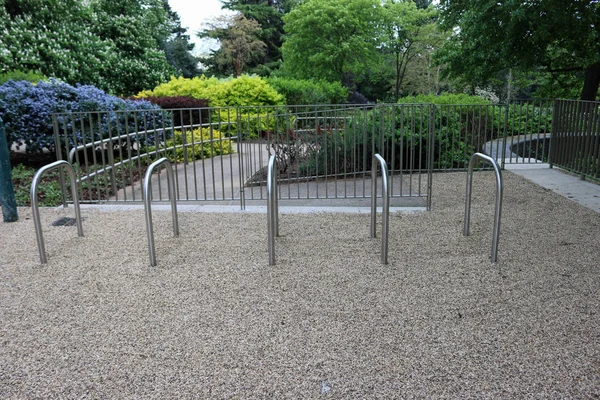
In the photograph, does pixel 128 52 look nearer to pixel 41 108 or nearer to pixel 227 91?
pixel 227 91

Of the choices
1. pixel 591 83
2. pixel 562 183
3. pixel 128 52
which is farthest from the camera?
pixel 128 52

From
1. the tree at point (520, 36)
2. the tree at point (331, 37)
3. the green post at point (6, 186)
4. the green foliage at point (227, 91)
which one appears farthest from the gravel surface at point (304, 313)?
the tree at point (331, 37)

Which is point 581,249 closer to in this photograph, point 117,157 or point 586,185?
point 586,185

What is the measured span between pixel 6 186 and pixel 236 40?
93.8 feet

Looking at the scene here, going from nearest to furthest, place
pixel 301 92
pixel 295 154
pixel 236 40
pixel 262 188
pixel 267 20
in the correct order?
pixel 262 188 < pixel 295 154 < pixel 301 92 < pixel 236 40 < pixel 267 20

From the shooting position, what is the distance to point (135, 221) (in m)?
6.52

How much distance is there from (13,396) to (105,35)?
70.3 feet

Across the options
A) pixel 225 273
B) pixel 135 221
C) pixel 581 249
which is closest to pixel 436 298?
pixel 225 273

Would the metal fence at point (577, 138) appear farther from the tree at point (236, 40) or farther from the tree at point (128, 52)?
the tree at point (236, 40)

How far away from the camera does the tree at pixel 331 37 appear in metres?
27.2

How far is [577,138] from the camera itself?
9344 millimetres

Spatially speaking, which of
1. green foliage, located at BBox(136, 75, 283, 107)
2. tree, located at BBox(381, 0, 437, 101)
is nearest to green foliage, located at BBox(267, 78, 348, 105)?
green foliage, located at BBox(136, 75, 283, 107)

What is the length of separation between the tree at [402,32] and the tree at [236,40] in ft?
29.0

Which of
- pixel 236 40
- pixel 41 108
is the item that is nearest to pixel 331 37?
pixel 236 40
